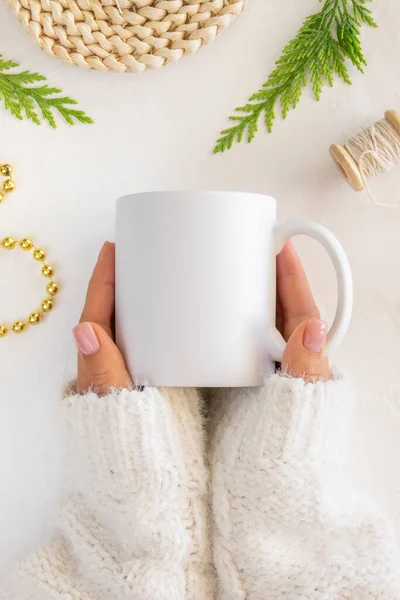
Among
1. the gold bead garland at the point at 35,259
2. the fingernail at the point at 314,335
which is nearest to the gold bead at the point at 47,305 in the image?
the gold bead garland at the point at 35,259

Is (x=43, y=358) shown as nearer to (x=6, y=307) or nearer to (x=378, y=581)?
(x=6, y=307)

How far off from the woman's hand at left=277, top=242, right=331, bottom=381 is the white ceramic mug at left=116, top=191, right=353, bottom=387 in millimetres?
34

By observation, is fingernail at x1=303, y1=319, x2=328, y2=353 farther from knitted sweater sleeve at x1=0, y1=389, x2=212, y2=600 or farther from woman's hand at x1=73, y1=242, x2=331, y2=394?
knitted sweater sleeve at x1=0, y1=389, x2=212, y2=600

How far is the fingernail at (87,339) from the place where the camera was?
2.08ft

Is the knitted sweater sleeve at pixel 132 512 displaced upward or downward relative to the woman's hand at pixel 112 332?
downward

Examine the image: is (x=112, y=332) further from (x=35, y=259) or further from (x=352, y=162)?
(x=352, y=162)

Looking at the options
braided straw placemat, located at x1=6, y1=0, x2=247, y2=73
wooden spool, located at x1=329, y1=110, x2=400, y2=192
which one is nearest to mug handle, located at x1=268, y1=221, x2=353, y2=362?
wooden spool, located at x1=329, y1=110, x2=400, y2=192

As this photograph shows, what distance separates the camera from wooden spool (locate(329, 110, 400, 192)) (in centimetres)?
73

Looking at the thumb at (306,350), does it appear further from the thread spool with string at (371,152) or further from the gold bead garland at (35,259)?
the gold bead garland at (35,259)

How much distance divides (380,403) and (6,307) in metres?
0.46

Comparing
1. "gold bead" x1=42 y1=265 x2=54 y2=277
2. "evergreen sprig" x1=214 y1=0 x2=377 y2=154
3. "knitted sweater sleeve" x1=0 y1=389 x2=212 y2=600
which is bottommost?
"knitted sweater sleeve" x1=0 y1=389 x2=212 y2=600

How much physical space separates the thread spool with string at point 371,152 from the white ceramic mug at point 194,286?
160 millimetres

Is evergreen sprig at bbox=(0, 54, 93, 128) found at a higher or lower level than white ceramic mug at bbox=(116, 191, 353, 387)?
higher

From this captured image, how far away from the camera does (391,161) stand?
750mm
